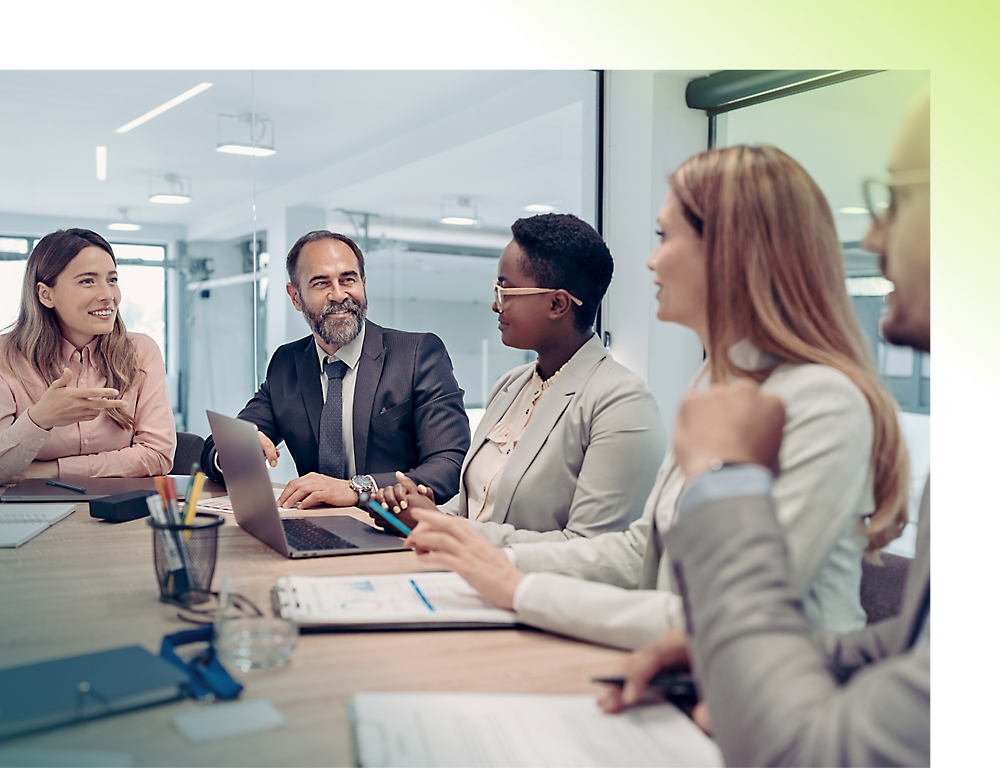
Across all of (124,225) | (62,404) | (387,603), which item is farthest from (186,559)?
(124,225)

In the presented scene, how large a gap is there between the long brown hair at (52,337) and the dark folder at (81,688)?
1829 mm

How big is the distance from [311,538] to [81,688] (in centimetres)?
74

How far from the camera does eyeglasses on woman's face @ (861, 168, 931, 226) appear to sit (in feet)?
3.53

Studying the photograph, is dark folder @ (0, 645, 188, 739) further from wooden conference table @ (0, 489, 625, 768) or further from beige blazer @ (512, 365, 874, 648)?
beige blazer @ (512, 365, 874, 648)

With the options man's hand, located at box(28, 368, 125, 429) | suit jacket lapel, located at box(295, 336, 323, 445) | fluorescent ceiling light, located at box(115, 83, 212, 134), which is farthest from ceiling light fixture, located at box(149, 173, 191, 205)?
man's hand, located at box(28, 368, 125, 429)

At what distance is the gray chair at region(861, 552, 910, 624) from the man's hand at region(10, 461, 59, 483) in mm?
2155

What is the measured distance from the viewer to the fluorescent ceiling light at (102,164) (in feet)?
11.6

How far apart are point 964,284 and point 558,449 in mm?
808

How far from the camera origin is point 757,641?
27.2 inches

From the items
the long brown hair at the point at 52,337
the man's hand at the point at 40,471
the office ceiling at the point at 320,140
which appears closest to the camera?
the man's hand at the point at 40,471

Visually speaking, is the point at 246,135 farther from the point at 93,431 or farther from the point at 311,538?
the point at 311,538

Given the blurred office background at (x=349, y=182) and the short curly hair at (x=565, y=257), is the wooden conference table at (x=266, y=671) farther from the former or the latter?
the blurred office background at (x=349, y=182)

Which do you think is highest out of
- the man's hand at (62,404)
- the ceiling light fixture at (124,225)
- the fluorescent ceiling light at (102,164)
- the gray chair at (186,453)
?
the fluorescent ceiling light at (102,164)

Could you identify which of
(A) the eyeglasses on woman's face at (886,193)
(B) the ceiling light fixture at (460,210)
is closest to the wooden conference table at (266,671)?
(A) the eyeglasses on woman's face at (886,193)
